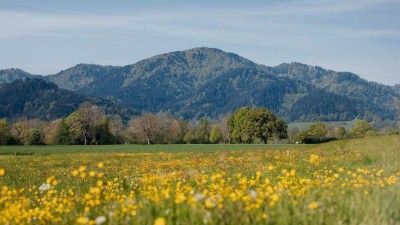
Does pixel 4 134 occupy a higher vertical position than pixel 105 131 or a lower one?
lower

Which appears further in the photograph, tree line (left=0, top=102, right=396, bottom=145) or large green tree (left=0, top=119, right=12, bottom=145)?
tree line (left=0, top=102, right=396, bottom=145)

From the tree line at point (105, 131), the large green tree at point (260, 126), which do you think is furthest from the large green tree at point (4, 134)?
the large green tree at point (260, 126)

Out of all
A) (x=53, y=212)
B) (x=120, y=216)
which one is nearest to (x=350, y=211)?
(x=120, y=216)

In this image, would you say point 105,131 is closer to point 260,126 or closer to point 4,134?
point 4,134

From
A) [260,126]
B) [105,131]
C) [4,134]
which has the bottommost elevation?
[4,134]

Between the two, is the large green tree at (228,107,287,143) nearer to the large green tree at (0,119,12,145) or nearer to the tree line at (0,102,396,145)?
the tree line at (0,102,396,145)

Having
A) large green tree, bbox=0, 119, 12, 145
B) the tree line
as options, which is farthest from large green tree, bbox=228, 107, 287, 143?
large green tree, bbox=0, 119, 12, 145

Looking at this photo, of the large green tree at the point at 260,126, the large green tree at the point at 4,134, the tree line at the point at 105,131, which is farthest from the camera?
the large green tree at the point at 260,126

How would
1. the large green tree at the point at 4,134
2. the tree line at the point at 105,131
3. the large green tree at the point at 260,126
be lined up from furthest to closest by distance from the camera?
the large green tree at the point at 260,126 → the tree line at the point at 105,131 → the large green tree at the point at 4,134

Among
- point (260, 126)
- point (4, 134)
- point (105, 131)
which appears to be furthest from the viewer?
point (105, 131)

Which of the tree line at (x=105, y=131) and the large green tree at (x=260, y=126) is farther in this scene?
the large green tree at (x=260, y=126)

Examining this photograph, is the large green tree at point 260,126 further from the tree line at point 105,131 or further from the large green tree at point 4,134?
the large green tree at point 4,134

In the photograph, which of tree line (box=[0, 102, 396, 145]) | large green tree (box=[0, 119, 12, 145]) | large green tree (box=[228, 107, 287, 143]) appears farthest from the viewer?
large green tree (box=[228, 107, 287, 143])

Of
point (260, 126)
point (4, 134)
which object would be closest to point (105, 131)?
point (4, 134)
